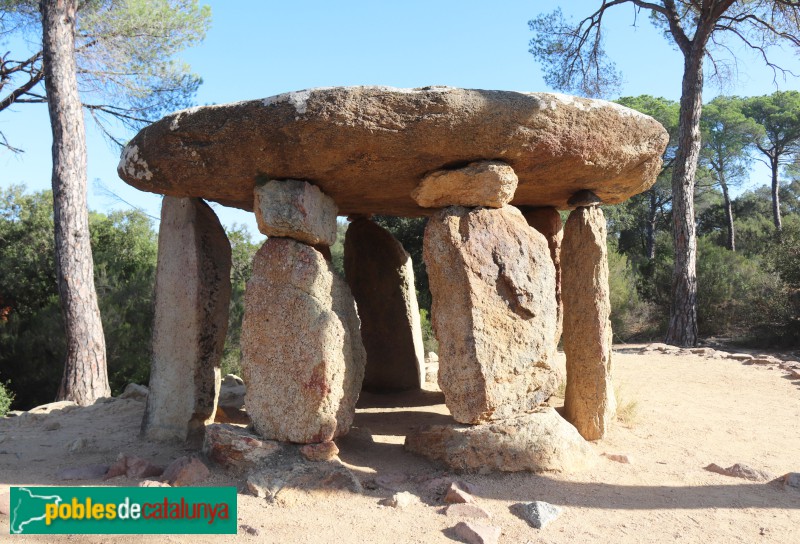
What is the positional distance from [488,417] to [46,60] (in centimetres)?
731

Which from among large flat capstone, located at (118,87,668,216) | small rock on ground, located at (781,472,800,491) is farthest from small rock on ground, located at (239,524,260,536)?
small rock on ground, located at (781,472,800,491)

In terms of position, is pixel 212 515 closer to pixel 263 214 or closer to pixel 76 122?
pixel 263 214

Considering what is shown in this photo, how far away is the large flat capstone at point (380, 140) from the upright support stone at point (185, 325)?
439 millimetres

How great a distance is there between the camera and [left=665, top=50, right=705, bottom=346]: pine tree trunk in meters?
10.7

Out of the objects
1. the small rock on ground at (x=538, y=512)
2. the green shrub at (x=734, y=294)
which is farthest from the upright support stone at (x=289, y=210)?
the green shrub at (x=734, y=294)

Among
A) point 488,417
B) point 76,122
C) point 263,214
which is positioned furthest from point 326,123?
point 76,122

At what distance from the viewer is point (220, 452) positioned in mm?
3797

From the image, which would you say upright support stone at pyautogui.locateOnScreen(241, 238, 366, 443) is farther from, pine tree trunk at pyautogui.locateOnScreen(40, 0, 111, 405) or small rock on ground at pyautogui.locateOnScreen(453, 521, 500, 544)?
pine tree trunk at pyautogui.locateOnScreen(40, 0, 111, 405)

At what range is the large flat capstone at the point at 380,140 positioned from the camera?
363 centimetres

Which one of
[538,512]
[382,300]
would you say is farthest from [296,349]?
[382,300]

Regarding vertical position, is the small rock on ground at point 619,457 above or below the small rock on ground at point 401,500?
below

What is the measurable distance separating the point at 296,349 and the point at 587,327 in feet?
7.59

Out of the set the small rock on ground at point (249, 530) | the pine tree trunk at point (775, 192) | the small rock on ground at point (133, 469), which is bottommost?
the small rock on ground at point (249, 530)

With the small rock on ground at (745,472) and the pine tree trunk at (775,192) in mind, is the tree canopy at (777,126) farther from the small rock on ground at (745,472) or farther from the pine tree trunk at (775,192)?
the small rock on ground at (745,472)
